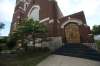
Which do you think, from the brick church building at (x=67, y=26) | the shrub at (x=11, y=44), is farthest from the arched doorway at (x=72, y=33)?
the shrub at (x=11, y=44)

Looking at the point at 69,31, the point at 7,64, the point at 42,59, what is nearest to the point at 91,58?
the point at 42,59

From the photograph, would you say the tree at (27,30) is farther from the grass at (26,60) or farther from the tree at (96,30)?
the tree at (96,30)

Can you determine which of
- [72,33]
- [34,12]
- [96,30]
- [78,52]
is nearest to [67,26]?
[72,33]

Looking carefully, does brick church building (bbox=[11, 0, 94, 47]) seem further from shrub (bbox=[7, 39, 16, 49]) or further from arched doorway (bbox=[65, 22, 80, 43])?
shrub (bbox=[7, 39, 16, 49])

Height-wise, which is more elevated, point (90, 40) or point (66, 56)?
point (90, 40)

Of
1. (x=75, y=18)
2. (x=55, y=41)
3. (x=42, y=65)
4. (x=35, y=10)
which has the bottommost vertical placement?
(x=42, y=65)

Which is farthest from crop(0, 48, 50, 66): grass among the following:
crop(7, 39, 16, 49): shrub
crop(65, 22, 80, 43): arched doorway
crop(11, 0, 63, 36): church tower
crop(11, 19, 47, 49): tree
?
crop(11, 0, 63, 36): church tower

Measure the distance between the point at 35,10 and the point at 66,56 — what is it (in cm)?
1262

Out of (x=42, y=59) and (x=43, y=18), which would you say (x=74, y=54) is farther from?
(x=43, y=18)

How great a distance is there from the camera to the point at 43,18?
23.2 meters

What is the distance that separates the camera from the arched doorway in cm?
2079

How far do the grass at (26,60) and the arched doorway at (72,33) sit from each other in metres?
5.46

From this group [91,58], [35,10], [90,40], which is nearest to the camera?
[91,58]

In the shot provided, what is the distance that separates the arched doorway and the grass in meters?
5.46
